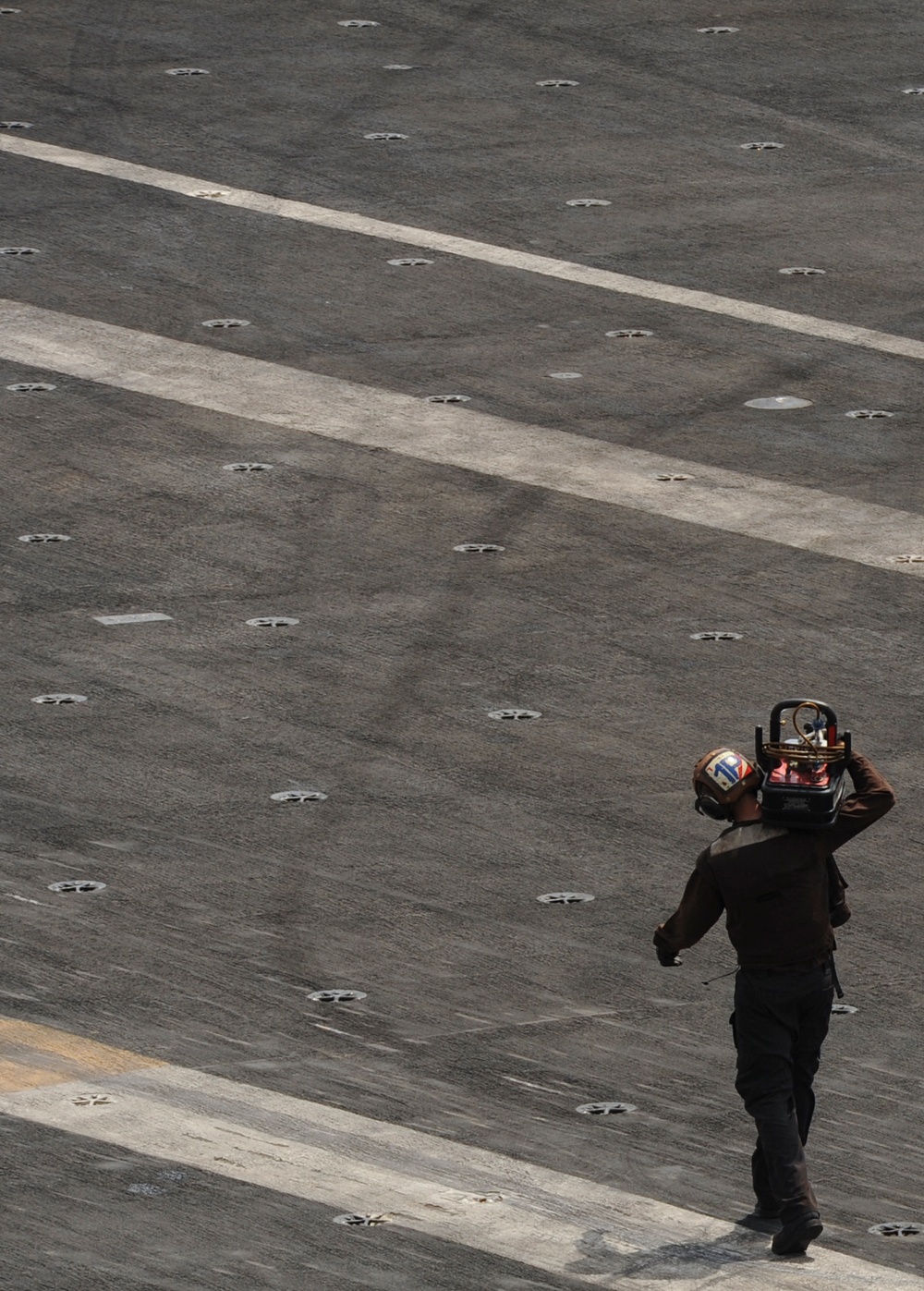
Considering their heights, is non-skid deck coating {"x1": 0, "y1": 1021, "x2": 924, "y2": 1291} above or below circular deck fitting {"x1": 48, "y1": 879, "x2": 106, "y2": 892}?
above

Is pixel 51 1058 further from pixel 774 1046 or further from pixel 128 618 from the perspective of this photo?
pixel 128 618

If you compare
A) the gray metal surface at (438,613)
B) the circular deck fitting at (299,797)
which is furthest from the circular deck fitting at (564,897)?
the circular deck fitting at (299,797)

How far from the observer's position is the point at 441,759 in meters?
13.5

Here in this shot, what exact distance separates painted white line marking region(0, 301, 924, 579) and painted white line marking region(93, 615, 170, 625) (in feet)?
9.75

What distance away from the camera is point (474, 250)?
2130 cm

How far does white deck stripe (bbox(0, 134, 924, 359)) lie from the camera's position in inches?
782

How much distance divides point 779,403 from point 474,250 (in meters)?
3.76

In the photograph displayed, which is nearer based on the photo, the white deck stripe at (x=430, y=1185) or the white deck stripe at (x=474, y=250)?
the white deck stripe at (x=430, y=1185)

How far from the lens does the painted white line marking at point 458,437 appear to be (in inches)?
651

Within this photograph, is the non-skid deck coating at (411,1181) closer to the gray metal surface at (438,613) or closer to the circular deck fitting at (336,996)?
the gray metal surface at (438,613)

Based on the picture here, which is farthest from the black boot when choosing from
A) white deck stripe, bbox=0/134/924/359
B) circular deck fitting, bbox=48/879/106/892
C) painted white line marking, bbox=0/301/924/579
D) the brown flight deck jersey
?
white deck stripe, bbox=0/134/924/359

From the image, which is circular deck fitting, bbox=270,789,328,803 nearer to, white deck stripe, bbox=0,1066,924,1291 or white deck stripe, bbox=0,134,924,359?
white deck stripe, bbox=0,1066,924,1291

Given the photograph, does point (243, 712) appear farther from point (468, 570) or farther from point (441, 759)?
point (468, 570)

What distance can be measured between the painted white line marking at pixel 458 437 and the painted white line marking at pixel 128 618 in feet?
9.75
